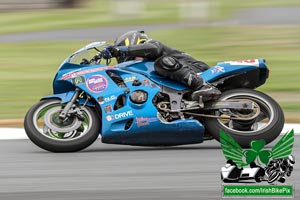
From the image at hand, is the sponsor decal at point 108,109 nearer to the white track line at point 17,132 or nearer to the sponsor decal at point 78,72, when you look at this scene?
the sponsor decal at point 78,72

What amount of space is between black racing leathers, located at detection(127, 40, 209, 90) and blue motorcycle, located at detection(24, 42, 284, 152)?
122mm

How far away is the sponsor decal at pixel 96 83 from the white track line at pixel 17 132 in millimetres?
1308

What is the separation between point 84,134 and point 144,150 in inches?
26.5

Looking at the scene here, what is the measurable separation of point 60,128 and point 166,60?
51.5 inches

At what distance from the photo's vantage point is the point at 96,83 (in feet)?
27.7

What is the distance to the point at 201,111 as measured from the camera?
8383 mm

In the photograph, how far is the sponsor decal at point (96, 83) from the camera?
8.41 metres

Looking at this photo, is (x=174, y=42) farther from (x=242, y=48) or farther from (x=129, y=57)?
(x=129, y=57)

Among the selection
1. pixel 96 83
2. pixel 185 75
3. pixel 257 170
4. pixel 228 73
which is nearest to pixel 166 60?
pixel 185 75

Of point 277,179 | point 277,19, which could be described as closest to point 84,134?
point 277,179

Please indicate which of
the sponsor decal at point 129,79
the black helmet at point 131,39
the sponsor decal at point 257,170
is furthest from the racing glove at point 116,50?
the sponsor decal at point 257,170

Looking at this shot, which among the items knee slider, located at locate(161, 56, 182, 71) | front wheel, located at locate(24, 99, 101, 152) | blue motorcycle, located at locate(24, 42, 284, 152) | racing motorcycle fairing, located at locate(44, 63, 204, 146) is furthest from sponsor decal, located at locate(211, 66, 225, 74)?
front wheel, located at locate(24, 99, 101, 152)

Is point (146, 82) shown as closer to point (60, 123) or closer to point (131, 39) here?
point (131, 39)

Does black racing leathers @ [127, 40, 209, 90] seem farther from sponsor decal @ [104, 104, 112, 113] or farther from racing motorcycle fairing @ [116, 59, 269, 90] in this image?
sponsor decal @ [104, 104, 112, 113]
